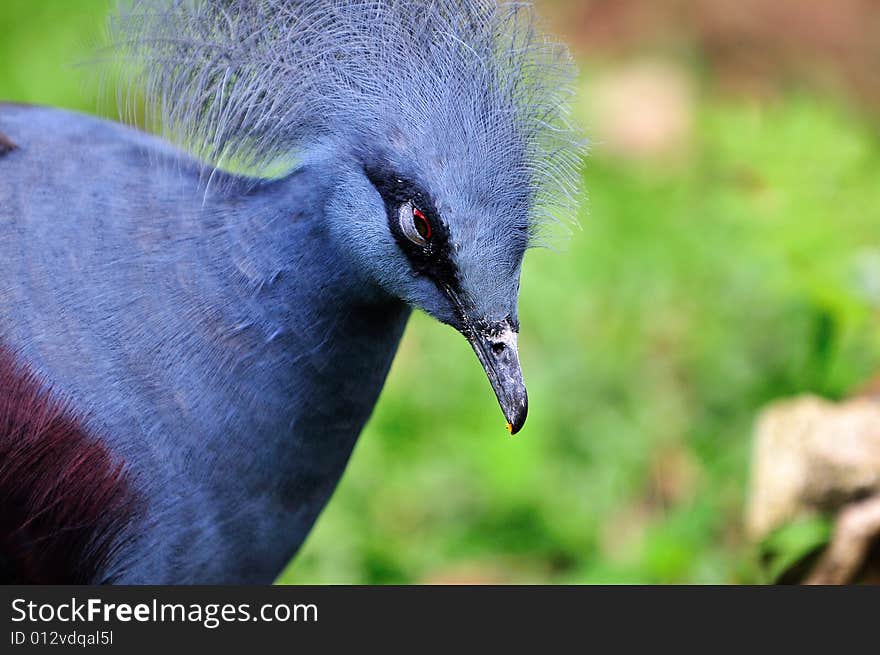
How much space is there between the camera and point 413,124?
222cm

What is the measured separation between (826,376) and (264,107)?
6.63 ft

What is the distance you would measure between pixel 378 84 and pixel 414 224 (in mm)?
294

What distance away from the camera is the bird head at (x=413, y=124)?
222 centimetres

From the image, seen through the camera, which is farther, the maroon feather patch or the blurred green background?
the blurred green background

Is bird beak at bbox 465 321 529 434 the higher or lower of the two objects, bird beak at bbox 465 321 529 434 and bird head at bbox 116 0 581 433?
the lower

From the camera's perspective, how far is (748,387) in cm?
383

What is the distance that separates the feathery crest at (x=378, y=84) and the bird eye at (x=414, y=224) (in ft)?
0.34

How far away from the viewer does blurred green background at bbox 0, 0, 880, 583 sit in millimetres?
3510

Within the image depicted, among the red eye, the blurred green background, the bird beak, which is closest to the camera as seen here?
the red eye

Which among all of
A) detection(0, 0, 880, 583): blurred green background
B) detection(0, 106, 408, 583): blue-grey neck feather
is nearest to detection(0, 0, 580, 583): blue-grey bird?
detection(0, 106, 408, 583): blue-grey neck feather

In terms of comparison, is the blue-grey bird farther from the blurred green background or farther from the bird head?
the blurred green background

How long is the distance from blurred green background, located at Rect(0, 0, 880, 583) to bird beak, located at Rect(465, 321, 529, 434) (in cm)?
79

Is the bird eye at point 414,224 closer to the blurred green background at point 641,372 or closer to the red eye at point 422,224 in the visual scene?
the red eye at point 422,224

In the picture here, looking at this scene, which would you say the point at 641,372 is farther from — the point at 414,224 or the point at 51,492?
the point at 51,492
